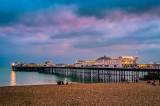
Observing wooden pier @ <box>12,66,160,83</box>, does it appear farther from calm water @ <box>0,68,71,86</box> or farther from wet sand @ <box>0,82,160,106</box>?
wet sand @ <box>0,82,160,106</box>

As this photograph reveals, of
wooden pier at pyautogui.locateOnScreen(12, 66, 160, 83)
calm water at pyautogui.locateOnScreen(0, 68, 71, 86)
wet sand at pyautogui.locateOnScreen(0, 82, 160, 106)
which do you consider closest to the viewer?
wet sand at pyautogui.locateOnScreen(0, 82, 160, 106)

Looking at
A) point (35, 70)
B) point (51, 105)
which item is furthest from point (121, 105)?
point (35, 70)

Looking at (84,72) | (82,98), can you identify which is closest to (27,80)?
(84,72)

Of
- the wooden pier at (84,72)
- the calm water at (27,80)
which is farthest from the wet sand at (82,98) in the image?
the wooden pier at (84,72)

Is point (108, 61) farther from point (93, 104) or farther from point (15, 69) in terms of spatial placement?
point (93, 104)

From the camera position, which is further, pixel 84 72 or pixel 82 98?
pixel 84 72

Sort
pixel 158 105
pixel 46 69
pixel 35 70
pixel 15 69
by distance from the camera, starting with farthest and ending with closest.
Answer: pixel 15 69
pixel 35 70
pixel 46 69
pixel 158 105

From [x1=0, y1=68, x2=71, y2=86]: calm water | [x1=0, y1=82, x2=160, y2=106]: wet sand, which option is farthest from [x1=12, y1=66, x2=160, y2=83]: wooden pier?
[x1=0, y1=82, x2=160, y2=106]: wet sand

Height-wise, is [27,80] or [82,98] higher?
[82,98]

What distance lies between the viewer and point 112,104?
16.5 m

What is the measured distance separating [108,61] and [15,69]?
46.0m

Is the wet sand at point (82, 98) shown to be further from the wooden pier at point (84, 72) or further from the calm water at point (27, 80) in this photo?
the wooden pier at point (84, 72)

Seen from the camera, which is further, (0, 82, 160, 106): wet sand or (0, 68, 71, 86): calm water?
(0, 68, 71, 86): calm water

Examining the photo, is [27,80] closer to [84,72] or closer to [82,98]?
[84,72]
